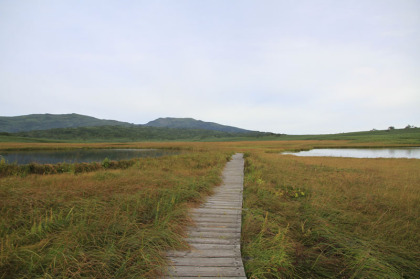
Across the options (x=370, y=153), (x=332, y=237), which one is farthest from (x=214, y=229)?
(x=370, y=153)

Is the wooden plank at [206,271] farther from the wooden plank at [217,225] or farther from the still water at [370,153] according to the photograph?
the still water at [370,153]

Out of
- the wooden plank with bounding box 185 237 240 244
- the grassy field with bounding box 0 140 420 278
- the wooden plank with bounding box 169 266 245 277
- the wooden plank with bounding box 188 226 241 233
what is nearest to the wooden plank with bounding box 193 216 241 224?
the grassy field with bounding box 0 140 420 278

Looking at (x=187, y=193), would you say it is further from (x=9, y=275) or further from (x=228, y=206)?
(x=9, y=275)

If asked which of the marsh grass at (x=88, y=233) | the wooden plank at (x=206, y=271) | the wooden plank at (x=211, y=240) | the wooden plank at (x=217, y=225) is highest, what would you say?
the marsh grass at (x=88, y=233)

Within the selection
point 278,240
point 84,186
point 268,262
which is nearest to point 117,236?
point 268,262

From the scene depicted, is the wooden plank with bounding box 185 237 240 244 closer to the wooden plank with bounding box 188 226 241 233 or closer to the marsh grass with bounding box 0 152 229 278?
the marsh grass with bounding box 0 152 229 278

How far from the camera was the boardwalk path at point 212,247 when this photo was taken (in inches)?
141

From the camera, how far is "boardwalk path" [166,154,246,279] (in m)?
3.59

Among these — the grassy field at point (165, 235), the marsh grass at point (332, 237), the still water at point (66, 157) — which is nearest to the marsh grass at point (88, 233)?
the grassy field at point (165, 235)

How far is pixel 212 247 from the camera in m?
4.38

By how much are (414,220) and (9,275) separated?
10.3m

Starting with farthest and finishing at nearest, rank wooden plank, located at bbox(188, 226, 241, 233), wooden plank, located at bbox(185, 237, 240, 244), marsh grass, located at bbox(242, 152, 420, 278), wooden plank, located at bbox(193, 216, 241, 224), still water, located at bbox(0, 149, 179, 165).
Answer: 1. still water, located at bbox(0, 149, 179, 165)
2. wooden plank, located at bbox(193, 216, 241, 224)
3. wooden plank, located at bbox(188, 226, 241, 233)
4. wooden plank, located at bbox(185, 237, 240, 244)
5. marsh grass, located at bbox(242, 152, 420, 278)

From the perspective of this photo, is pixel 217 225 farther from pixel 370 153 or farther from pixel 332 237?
pixel 370 153

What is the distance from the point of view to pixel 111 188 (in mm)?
8102
